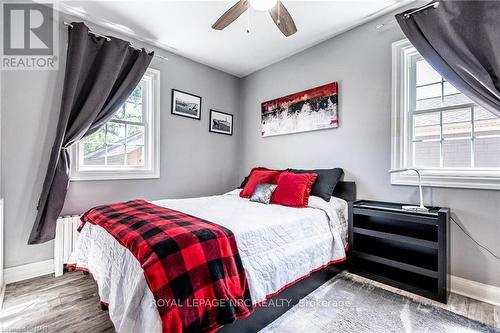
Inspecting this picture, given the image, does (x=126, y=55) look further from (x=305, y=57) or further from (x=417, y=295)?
(x=417, y=295)

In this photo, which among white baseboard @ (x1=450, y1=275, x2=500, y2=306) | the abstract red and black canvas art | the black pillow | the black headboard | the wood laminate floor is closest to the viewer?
the wood laminate floor

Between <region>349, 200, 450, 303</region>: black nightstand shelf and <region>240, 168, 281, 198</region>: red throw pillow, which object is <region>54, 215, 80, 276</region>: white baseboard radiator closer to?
<region>240, 168, 281, 198</region>: red throw pillow

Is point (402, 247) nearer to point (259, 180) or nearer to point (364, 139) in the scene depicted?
point (364, 139)

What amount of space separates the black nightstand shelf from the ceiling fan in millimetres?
1788

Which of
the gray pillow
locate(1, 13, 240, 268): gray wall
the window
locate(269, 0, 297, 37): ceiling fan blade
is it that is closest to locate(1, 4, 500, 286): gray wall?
locate(1, 13, 240, 268): gray wall

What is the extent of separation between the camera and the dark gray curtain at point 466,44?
179 centimetres

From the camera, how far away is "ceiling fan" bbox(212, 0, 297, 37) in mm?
1661

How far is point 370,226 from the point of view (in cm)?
246

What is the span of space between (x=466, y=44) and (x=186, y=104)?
3.09m

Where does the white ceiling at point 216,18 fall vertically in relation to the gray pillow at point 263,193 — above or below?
above

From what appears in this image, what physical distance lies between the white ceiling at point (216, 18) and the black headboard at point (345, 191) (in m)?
1.84

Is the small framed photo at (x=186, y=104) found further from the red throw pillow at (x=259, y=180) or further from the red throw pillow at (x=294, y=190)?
the red throw pillow at (x=294, y=190)

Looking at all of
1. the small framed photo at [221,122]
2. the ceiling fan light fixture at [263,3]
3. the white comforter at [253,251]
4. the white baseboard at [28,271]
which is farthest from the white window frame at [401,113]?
the white baseboard at [28,271]

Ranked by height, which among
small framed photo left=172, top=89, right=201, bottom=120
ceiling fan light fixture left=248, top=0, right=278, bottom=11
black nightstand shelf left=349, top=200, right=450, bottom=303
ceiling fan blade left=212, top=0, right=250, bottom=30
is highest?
ceiling fan blade left=212, top=0, right=250, bottom=30
